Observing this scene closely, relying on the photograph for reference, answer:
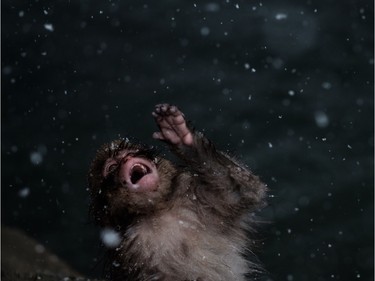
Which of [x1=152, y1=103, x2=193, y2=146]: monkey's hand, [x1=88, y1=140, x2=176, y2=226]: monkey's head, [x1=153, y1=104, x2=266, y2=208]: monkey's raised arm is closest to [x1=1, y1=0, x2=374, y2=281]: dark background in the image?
[x1=153, y1=104, x2=266, y2=208]: monkey's raised arm

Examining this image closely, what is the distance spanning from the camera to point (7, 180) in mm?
11078

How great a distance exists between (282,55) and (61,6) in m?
3.48

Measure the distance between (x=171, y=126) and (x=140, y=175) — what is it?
328 millimetres

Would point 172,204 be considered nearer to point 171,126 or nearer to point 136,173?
point 136,173

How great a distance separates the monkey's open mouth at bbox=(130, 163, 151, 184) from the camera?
3888mm

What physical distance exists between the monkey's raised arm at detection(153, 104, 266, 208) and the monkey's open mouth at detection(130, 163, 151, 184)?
19 cm

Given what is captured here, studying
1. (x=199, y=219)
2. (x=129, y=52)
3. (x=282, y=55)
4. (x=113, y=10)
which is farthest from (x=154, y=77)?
(x=199, y=219)

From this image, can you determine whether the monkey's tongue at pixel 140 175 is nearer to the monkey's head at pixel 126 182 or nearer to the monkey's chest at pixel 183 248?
the monkey's head at pixel 126 182

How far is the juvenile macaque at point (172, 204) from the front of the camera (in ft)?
12.8

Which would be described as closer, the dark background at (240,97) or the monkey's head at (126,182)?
the monkey's head at (126,182)

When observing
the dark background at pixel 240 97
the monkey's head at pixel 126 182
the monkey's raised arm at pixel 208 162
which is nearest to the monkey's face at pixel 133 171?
the monkey's head at pixel 126 182

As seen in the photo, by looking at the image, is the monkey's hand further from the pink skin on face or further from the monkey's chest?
the monkey's chest

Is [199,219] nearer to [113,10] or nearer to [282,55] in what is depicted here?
[282,55]

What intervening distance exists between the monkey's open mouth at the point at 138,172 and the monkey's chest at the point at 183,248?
0.26 m
